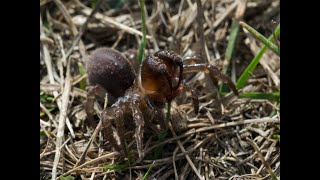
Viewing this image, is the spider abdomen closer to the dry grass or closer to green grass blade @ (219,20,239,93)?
the dry grass

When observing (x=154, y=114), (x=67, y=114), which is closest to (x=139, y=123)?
(x=154, y=114)

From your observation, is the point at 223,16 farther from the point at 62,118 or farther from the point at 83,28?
the point at 62,118

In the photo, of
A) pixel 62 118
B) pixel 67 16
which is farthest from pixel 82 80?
pixel 67 16

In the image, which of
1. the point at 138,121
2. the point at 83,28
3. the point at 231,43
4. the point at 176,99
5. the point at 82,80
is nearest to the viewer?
the point at 138,121

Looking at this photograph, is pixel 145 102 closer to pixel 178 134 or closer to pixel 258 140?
pixel 178 134

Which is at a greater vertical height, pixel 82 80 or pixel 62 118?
pixel 82 80

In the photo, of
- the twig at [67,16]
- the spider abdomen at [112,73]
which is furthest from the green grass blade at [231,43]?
the twig at [67,16]

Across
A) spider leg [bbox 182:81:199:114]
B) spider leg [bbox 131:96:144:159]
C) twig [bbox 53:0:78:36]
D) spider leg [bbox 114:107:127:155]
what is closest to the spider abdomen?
spider leg [bbox 131:96:144:159]
